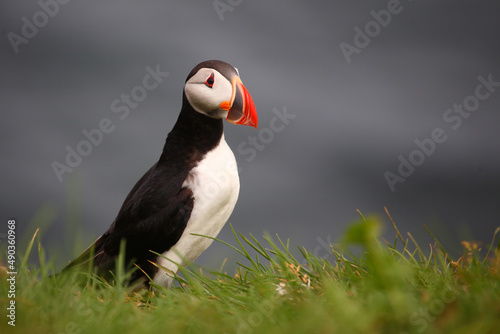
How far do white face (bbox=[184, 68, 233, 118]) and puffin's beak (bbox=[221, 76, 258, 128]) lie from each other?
0.10 feet

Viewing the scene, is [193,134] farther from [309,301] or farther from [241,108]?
[309,301]

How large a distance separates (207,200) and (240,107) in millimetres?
621

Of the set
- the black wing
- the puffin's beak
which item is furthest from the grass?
the puffin's beak

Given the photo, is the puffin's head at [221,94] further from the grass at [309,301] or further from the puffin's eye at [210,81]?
the grass at [309,301]

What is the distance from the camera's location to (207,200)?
10.3 ft

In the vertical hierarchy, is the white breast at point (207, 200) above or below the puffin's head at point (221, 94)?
below

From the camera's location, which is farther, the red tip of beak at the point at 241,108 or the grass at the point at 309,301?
the red tip of beak at the point at 241,108

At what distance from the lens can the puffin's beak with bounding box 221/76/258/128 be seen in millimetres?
3088

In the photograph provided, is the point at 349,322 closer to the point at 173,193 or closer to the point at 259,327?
the point at 259,327

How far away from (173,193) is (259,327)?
5.20 ft

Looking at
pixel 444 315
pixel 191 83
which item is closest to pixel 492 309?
pixel 444 315

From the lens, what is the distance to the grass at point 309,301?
1.51 meters

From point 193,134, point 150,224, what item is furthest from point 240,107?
point 150,224

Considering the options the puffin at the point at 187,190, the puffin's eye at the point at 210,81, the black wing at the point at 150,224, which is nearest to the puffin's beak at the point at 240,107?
the puffin at the point at 187,190
